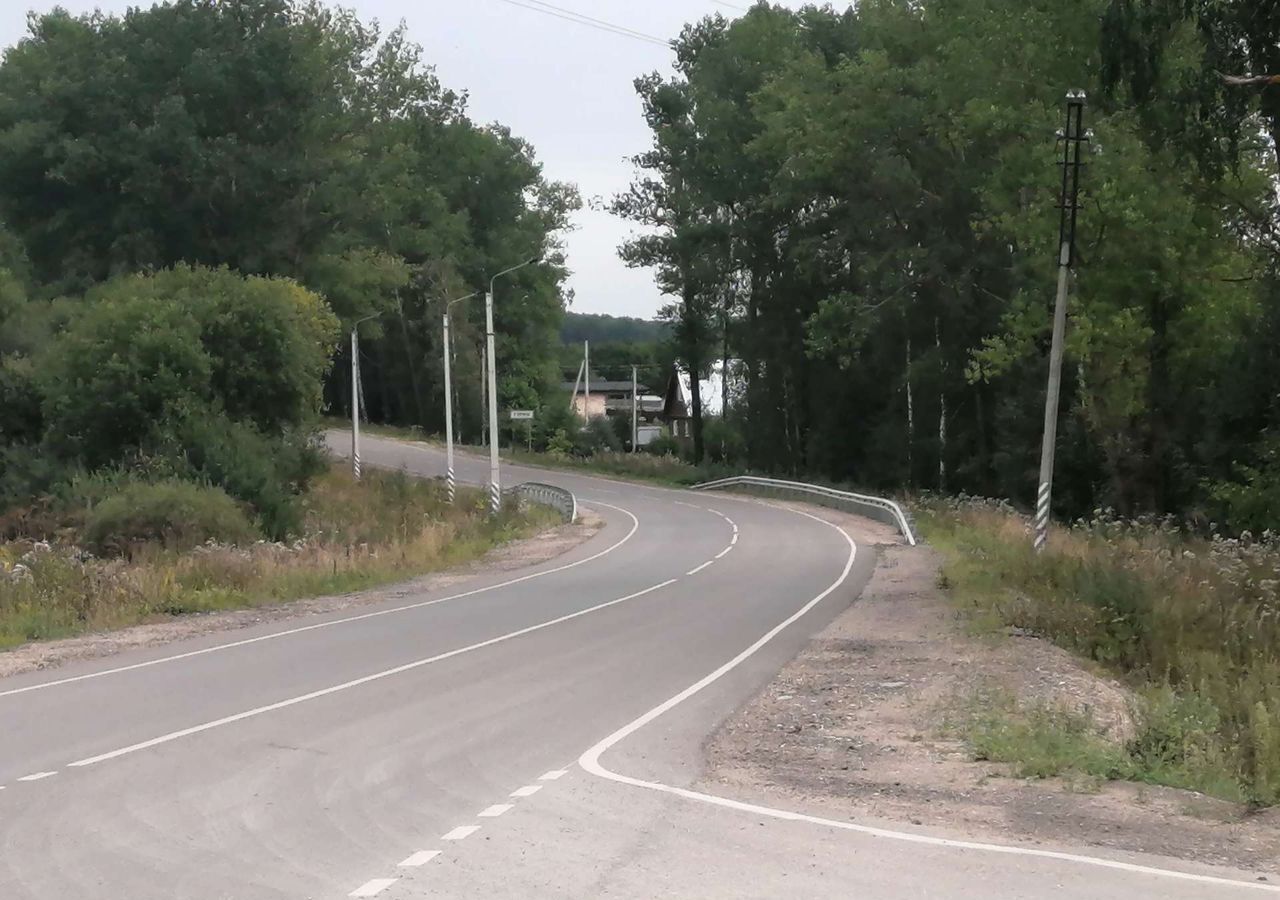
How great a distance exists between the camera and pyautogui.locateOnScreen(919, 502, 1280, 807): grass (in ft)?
35.6

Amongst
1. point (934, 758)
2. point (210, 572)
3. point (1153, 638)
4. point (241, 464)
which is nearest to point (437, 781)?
point (934, 758)

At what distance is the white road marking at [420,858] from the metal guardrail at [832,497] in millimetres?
31975

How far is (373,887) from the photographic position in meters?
7.45

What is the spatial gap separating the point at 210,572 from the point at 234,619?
3.75 m

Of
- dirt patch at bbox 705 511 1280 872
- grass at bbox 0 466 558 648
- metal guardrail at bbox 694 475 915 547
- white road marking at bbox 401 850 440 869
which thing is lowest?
metal guardrail at bbox 694 475 915 547

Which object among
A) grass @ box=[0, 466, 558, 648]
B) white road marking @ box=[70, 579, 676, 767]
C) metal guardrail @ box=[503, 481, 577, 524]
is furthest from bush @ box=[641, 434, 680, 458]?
white road marking @ box=[70, 579, 676, 767]

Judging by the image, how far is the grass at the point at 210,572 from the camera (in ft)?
75.8

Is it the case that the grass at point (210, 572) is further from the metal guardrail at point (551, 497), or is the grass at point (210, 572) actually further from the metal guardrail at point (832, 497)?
the metal guardrail at point (832, 497)

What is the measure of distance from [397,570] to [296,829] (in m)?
23.3

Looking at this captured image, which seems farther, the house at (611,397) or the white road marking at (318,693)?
the house at (611,397)

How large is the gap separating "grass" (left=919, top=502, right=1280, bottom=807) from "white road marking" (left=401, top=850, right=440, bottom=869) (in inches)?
191

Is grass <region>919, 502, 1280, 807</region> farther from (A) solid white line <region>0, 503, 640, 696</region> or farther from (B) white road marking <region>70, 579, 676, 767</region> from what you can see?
(A) solid white line <region>0, 503, 640, 696</region>

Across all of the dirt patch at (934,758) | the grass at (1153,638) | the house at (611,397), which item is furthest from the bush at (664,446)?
the dirt patch at (934,758)

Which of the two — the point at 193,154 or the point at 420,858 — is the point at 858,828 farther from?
the point at 193,154
